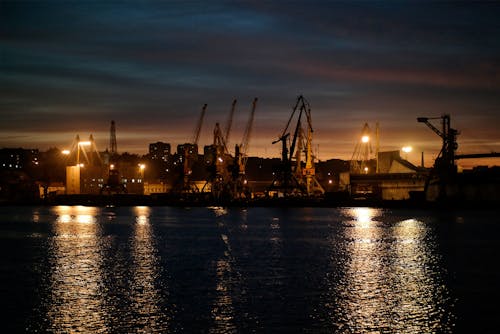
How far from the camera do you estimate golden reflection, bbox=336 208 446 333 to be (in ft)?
67.5

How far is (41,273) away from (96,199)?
331 feet

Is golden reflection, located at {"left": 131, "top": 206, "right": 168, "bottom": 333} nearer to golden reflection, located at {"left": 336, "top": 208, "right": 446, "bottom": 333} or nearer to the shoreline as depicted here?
golden reflection, located at {"left": 336, "top": 208, "right": 446, "bottom": 333}

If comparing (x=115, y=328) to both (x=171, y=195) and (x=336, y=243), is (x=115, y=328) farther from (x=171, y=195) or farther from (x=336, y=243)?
(x=171, y=195)

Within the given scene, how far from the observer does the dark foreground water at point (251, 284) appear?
20.4m

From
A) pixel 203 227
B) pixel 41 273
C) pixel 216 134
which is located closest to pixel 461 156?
pixel 216 134

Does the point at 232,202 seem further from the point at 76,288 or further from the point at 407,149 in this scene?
the point at 76,288

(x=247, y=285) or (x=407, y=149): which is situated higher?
(x=407, y=149)

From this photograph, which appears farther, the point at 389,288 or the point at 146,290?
the point at 389,288

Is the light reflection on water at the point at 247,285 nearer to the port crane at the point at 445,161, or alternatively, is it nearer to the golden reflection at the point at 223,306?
the golden reflection at the point at 223,306

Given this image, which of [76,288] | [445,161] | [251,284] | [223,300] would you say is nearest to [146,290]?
[76,288]

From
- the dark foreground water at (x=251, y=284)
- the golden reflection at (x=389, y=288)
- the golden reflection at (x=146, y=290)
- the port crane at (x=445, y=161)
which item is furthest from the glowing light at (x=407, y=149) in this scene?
the golden reflection at (x=146, y=290)

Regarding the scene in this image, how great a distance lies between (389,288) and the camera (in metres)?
26.5

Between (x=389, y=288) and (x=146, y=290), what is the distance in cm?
1024

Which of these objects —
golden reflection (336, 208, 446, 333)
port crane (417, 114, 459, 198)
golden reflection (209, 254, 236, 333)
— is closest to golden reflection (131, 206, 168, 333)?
golden reflection (209, 254, 236, 333)
